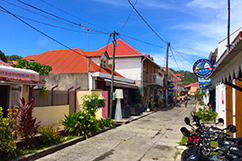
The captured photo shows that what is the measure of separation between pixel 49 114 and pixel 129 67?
14302 mm

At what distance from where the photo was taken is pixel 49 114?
10484 mm

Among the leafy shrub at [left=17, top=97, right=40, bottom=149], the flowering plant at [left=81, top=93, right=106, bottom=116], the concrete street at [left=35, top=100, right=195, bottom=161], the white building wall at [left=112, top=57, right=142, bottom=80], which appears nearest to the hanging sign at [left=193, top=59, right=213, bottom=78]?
the concrete street at [left=35, top=100, right=195, bottom=161]

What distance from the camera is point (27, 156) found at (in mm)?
5805

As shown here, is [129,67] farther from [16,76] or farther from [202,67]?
[16,76]

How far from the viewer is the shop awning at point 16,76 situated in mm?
7285

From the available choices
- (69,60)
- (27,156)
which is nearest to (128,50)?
(69,60)

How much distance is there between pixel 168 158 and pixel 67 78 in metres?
11.3

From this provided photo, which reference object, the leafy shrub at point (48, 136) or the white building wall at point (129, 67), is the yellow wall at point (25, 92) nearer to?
A: the leafy shrub at point (48, 136)

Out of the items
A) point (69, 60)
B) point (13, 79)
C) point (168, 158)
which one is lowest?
point (168, 158)

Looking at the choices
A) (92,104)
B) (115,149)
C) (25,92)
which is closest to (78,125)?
(92,104)

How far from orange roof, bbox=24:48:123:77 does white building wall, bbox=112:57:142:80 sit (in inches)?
206

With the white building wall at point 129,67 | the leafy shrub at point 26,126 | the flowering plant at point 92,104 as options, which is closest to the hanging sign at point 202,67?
the flowering plant at point 92,104

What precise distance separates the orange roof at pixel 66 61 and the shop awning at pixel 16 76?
6.87 m

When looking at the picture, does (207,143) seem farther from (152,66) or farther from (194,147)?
(152,66)
